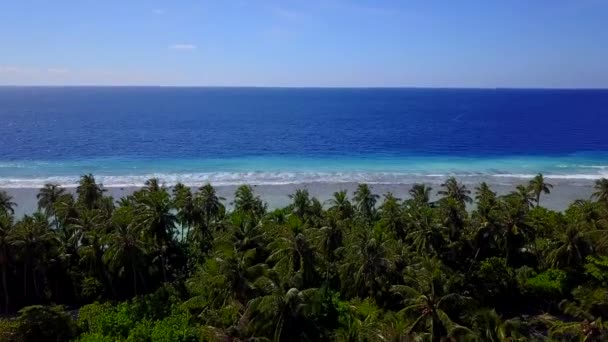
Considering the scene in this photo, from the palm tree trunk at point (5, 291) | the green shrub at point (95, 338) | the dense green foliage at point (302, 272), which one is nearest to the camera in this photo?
the dense green foliage at point (302, 272)

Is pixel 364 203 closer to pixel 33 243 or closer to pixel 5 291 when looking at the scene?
pixel 33 243

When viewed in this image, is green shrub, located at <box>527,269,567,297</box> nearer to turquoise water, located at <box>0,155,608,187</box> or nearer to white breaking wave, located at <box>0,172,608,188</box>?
white breaking wave, located at <box>0,172,608,188</box>

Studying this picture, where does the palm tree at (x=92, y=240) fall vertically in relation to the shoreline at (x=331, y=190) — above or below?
below

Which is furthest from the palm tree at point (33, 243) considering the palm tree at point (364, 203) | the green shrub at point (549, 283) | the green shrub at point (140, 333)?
the green shrub at point (549, 283)

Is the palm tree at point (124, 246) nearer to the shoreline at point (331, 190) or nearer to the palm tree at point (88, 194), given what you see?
the palm tree at point (88, 194)

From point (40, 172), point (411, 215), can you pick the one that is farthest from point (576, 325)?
point (40, 172)

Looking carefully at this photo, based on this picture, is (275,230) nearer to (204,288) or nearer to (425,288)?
(204,288)

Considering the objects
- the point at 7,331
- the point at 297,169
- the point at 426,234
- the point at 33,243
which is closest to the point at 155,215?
the point at 33,243
